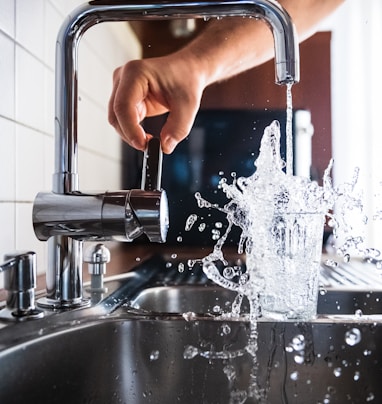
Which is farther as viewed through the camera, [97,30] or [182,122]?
[97,30]

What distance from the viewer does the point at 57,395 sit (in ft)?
1.65

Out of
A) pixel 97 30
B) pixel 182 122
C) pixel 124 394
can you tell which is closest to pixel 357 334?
pixel 124 394

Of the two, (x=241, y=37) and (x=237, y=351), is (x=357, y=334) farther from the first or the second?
(x=241, y=37)

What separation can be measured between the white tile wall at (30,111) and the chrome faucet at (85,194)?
0.16 metres

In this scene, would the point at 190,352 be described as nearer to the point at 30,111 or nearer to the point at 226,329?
the point at 226,329

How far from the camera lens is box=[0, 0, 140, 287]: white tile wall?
73 centimetres

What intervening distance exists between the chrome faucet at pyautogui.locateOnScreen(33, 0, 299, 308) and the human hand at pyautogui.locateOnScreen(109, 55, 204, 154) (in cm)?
13

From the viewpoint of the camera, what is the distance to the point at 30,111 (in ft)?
2.69

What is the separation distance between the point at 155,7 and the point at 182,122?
228mm

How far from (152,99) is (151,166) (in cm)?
19

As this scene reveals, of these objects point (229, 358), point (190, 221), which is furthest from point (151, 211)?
point (190, 221)

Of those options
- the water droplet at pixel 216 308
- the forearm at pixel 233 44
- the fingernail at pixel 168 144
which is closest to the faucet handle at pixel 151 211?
the fingernail at pixel 168 144

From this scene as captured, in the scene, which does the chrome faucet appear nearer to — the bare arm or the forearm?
the bare arm

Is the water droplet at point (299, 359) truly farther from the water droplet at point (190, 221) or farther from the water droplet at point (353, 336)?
the water droplet at point (190, 221)
